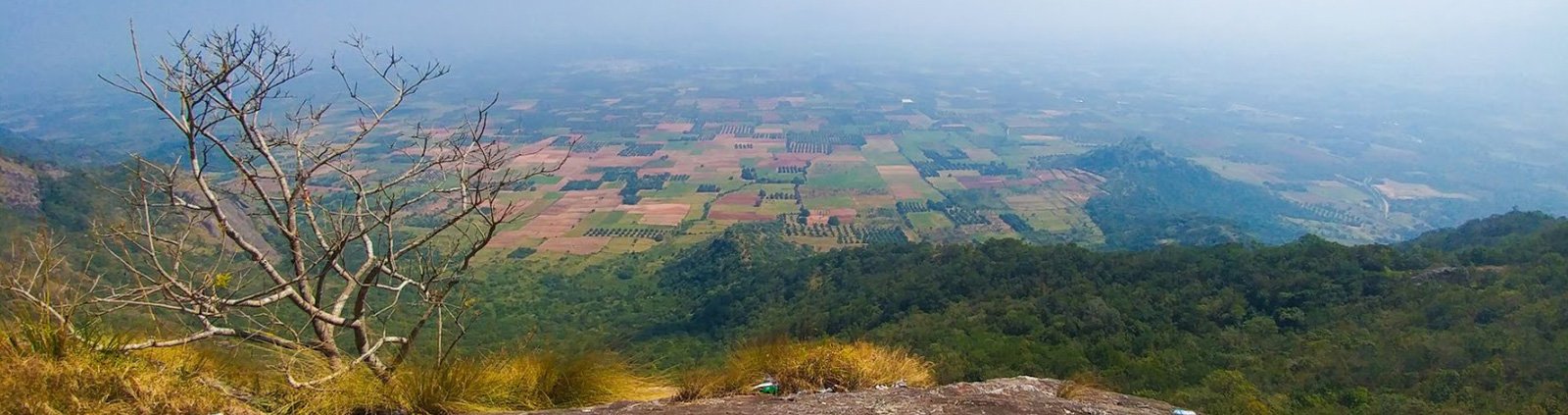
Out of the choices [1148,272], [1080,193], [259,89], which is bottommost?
[1080,193]

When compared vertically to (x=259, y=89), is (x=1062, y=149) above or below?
below

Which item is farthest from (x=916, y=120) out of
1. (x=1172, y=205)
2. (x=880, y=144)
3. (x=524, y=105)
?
(x=524, y=105)

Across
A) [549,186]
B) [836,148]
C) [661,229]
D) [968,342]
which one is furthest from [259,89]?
[836,148]

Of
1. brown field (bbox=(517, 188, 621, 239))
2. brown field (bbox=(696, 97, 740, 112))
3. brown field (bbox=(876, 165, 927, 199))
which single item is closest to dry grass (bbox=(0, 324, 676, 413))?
brown field (bbox=(517, 188, 621, 239))

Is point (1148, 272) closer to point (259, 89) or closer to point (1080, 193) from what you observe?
point (259, 89)

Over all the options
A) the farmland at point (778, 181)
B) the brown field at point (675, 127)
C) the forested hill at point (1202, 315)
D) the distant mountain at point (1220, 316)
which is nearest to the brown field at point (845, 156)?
the farmland at point (778, 181)

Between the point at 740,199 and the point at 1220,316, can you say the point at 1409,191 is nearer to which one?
the point at 740,199

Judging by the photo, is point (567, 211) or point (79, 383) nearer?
point (79, 383)
